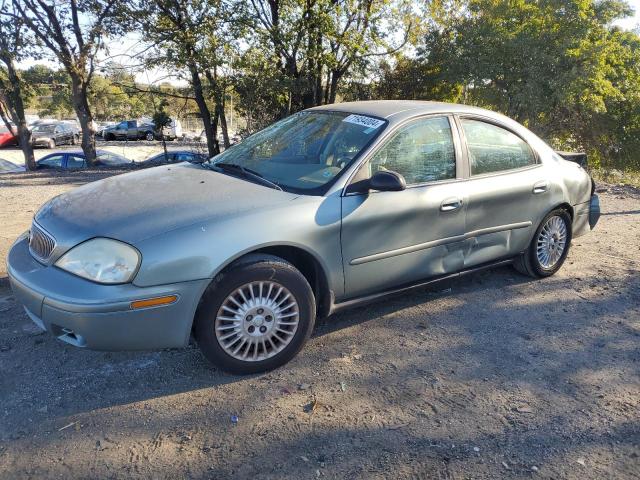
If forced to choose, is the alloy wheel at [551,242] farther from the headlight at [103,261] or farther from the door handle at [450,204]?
the headlight at [103,261]

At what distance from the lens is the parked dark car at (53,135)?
3125cm

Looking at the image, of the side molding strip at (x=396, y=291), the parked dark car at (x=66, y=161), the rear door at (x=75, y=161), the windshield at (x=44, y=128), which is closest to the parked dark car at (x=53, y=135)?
the windshield at (x=44, y=128)

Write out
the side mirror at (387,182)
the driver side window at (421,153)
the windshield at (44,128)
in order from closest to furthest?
the side mirror at (387,182) < the driver side window at (421,153) < the windshield at (44,128)

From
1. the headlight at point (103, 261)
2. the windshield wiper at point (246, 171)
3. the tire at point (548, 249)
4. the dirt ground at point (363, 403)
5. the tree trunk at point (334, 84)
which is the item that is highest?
the tree trunk at point (334, 84)

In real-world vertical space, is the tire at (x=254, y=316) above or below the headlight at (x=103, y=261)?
below

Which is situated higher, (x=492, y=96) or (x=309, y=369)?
(x=492, y=96)

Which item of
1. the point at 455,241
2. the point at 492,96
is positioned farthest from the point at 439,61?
the point at 455,241

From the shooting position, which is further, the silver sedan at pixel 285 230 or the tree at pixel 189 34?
the tree at pixel 189 34

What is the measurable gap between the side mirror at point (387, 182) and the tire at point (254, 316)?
757 millimetres

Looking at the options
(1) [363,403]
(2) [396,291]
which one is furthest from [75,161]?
(1) [363,403]

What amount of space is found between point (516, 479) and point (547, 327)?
180 cm

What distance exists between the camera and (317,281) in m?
3.33

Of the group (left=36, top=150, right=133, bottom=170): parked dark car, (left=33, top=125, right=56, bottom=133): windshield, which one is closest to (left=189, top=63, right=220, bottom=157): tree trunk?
(left=36, top=150, right=133, bottom=170): parked dark car

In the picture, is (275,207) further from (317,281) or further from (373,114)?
(373,114)
